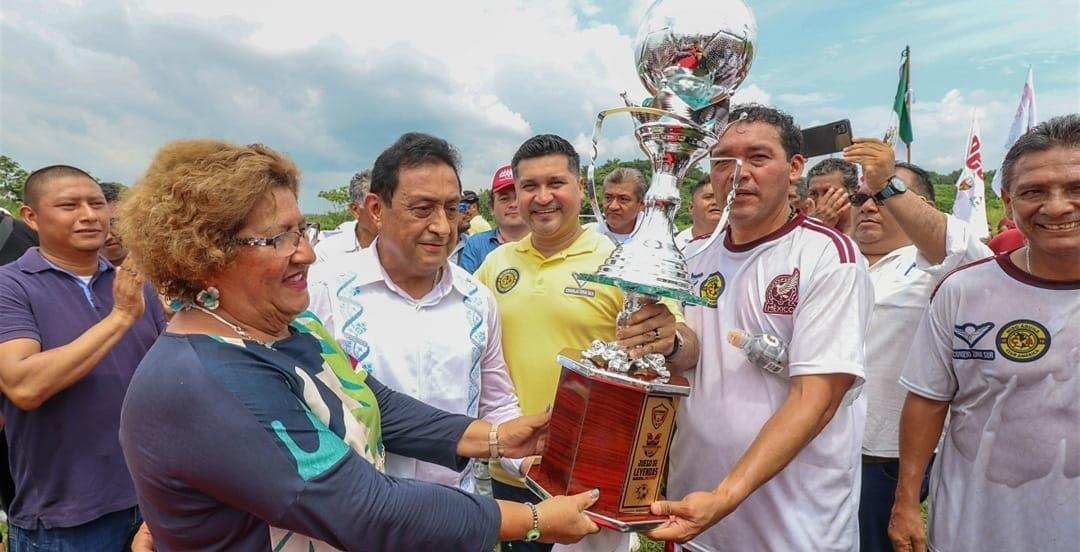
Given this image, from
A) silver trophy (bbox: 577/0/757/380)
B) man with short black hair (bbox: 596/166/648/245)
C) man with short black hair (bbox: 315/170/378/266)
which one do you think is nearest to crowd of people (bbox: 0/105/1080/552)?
silver trophy (bbox: 577/0/757/380)

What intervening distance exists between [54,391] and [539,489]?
233cm

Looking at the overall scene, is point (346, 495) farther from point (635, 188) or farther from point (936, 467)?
point (635, 188)

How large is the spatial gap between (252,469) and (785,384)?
1.67 m

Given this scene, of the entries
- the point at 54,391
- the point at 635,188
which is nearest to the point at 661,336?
the point at 54,391

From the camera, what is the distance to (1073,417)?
6.61 ft

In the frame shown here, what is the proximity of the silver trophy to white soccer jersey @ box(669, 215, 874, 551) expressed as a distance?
0.35 m

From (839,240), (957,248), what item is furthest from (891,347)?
(839,240)

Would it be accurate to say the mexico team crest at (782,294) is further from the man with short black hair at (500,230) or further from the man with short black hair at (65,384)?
the man with short black hair at (500,230)

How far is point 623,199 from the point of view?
5941mm

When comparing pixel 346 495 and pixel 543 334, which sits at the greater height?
pixel 543 334

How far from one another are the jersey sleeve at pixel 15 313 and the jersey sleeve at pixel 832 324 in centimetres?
332

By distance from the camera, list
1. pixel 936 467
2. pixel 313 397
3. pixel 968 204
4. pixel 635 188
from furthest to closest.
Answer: pixel 968 204 < pixel 635 188 < pixel 936 467 < pixel 313 397

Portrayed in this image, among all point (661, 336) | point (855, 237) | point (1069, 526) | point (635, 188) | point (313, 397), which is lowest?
point (1069, 526)

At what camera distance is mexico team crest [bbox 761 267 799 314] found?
208 cm
